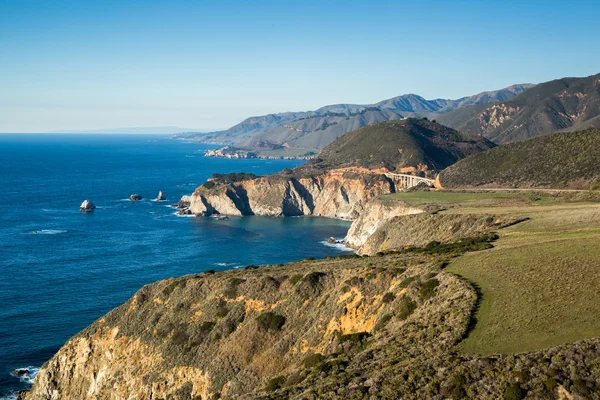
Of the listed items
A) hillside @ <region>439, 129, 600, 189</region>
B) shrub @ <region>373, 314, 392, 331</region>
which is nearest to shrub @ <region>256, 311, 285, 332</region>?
shrub @ <region>373, 314, 392, 331</region>

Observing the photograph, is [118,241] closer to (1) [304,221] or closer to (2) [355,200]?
(1) [304,221]

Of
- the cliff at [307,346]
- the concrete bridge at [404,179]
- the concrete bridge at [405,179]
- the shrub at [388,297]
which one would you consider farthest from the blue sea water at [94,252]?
the shrub at [388,297]

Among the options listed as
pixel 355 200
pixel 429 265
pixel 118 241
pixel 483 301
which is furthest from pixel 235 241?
pixel 483 301

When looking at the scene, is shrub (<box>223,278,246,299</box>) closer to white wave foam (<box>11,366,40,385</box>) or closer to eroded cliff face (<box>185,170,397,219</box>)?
white wave foam (<box>11,366,40,385</box>)

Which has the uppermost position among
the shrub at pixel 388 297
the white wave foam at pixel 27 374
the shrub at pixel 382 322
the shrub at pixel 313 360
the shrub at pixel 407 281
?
the shrub at pixel 407 281

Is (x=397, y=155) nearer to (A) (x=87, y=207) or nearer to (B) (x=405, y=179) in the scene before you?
(B) (x=405, y=179)

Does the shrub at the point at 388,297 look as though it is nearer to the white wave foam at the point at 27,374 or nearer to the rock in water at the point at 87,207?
the white wave foam at the point at 27,374
